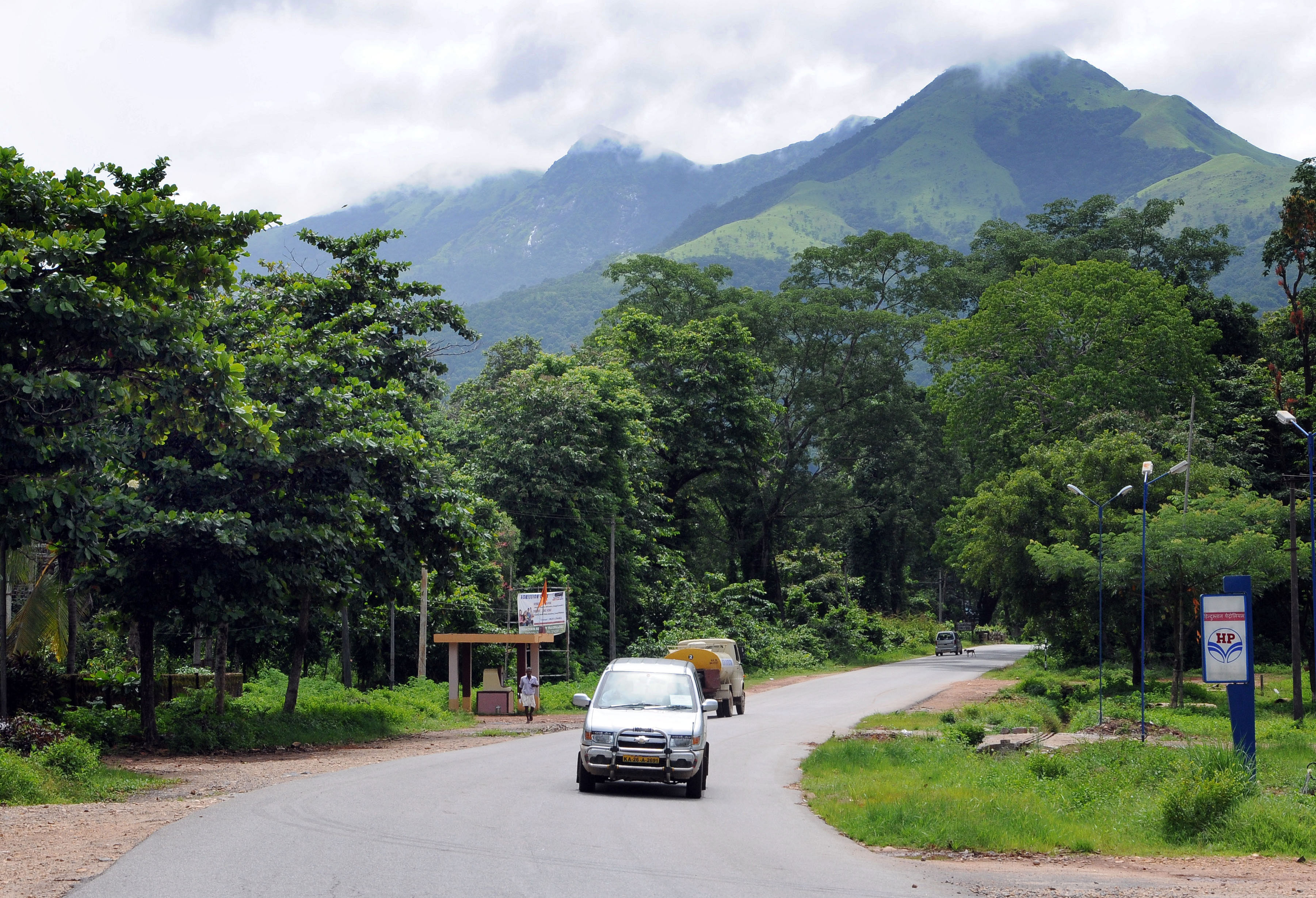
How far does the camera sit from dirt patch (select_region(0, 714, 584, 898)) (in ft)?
30.8

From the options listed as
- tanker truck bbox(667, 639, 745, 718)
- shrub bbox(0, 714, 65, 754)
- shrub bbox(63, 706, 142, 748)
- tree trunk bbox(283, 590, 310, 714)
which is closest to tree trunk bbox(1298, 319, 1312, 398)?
tanker truck bbox(667, 639, 745, 718)

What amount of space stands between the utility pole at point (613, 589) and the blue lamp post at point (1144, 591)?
59.0 ft

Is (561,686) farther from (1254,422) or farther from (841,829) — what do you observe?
(1254,422)

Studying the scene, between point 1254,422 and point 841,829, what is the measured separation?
43387 mm

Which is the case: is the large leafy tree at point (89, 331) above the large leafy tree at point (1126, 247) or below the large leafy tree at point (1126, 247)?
below

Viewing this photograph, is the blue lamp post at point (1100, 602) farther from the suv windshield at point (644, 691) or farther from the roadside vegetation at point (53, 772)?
the roadside vegetation at point (53, 772)

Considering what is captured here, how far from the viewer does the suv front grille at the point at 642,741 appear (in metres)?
14.9

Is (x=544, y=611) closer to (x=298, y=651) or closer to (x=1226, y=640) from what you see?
(x=298, y=651)

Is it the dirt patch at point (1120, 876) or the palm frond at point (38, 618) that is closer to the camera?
the dirt patch at point (1120, 876)

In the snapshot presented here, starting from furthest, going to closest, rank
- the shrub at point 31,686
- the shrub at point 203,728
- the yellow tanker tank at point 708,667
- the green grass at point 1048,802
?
the yellow tanker tank at point 708,667 < the shrub at point 31,686 < the shrub at point 203,728 < the green grass at point 1048,802

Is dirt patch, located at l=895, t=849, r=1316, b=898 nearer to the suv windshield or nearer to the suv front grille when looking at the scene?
the suv front grille

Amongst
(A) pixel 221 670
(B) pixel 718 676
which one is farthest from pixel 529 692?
(A) pixel 221 670

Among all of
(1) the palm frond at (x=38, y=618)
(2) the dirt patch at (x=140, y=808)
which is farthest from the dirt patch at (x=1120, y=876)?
(1) the palm frond at (x=38, y=618)

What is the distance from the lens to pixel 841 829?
13.1 meters
